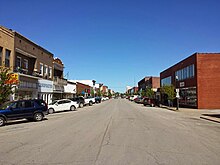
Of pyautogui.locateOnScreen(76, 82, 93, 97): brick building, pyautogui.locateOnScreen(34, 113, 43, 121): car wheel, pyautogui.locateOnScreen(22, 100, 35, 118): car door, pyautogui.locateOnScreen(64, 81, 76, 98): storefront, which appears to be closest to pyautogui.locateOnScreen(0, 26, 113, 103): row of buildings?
pyautogui.locateOnScreen(22, 100, 35, 118): car door

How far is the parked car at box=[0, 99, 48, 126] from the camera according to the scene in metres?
17.7

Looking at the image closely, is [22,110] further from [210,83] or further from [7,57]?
[210,83]

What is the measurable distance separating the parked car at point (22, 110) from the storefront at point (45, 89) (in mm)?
15690

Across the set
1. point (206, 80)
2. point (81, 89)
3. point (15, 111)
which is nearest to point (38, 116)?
point (15, 111)

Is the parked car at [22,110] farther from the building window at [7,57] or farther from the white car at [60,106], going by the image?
the white car at [60,106]

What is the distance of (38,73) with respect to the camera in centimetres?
3522

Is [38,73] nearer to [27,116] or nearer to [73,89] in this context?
[27,116]

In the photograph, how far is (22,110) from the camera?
18750mm

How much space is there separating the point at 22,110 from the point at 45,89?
766 inches

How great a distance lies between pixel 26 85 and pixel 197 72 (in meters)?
23.7

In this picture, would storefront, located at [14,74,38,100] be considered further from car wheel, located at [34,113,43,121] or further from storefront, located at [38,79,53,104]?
car wheel, located at [34,113,43,121]

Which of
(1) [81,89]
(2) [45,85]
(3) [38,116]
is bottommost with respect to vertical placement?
(3) [38,116]

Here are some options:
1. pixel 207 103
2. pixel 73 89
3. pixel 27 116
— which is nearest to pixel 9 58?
pixel 27 116

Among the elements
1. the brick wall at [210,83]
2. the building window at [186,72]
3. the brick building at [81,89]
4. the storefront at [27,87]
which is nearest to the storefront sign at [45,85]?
the storefront at [27,87]
